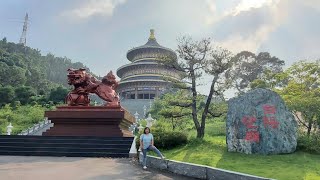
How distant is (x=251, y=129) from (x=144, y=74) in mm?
39235

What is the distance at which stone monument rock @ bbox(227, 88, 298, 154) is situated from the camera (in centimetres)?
1048

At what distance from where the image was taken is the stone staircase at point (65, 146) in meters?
12.1

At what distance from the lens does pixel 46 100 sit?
46.1m

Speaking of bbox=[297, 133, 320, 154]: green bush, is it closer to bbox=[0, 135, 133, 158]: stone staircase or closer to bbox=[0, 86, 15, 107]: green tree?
bbox=[0, 135, 133, 158]: stone staircase

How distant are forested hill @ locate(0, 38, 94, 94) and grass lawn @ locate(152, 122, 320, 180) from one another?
4611 cm

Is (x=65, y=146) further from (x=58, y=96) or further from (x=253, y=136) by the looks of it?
(x=58, y=96)

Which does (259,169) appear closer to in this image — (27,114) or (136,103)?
(27,114)

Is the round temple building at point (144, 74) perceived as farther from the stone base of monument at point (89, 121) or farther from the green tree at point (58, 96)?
the stone base of monument at point (89, 121)

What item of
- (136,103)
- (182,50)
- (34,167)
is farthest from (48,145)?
(136,103)

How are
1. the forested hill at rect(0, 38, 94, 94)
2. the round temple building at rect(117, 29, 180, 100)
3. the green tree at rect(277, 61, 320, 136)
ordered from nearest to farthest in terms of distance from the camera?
the green tree at rect(277, 61, 320, 136)
the round temple building at rect(117, 29, 180, 100)
the forested hill at rect(0, 38, 94, 94)

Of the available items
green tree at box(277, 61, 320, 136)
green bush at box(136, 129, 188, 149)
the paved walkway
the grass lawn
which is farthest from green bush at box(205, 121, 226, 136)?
the paved walkway

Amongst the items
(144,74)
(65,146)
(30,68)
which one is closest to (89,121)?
(65,146)

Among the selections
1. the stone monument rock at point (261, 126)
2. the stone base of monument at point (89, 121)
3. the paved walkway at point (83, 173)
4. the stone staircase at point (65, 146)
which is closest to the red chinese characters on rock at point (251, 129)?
the stone monument rock at point (261, 126)

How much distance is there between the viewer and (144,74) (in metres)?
49.3
